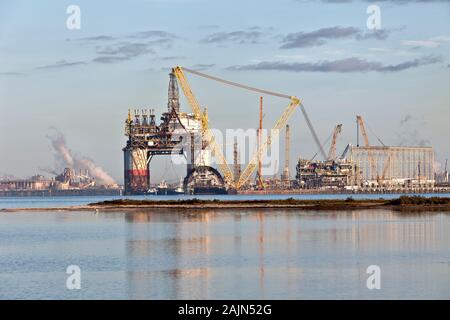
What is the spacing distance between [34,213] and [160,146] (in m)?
79.0

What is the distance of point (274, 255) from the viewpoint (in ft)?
146

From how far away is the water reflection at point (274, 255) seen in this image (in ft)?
109

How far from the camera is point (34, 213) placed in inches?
4033

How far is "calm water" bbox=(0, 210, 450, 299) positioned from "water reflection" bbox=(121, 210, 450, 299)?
0.05m

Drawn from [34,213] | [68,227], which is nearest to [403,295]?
[68,227]

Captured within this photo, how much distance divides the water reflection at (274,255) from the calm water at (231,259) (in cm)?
5

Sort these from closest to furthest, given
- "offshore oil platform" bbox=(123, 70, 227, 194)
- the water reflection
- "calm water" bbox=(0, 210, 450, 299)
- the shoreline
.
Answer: "calm water" bbox=(0, 210, 450, 299)
the water reflection
the shoreline
"offshore oil platform" bbox=(123, 70, 227, 194)

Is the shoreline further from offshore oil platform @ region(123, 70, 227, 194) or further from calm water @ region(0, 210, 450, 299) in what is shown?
offshore oil platform @ region(123, 70, 227, 194)

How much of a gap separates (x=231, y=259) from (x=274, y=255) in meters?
2.46

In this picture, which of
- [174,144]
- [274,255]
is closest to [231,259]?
[274,255]

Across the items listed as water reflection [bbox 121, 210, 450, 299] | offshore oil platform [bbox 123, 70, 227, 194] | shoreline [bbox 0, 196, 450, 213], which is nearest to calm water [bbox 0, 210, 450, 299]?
water reflection [bbox 121, 210, 450, 299]

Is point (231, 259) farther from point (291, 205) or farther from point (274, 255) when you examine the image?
point (291, 205)

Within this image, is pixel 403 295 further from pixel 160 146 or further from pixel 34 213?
pixel 160 146

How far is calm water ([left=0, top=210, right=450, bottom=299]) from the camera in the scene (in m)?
32.9
